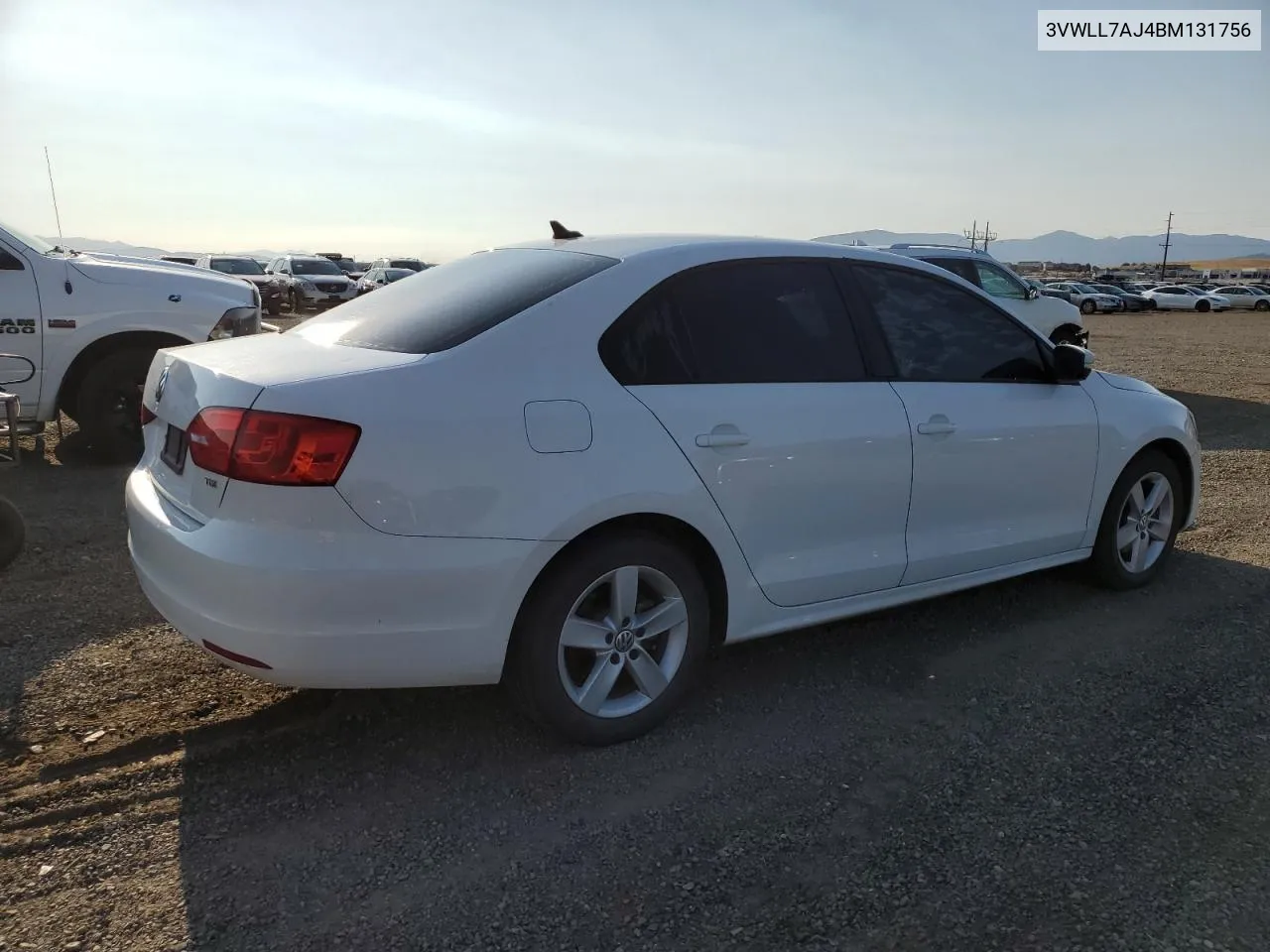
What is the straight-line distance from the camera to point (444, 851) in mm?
2682

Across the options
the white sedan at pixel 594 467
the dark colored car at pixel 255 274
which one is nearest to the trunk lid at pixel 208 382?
the white sedan at pixel 594 467

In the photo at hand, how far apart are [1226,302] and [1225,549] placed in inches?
2068

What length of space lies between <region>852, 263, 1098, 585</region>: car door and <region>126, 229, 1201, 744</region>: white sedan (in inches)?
0.5

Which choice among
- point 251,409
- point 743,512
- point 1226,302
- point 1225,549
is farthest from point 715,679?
point 1226,302

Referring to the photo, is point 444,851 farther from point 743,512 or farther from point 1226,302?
point 1226,302

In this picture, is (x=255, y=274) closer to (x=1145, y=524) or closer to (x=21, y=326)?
(x=21, y=326)

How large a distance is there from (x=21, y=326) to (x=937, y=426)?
5969 mm

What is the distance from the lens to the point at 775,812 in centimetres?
290

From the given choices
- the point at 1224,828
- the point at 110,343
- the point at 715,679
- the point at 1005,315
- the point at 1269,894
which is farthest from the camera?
the point at 110,343

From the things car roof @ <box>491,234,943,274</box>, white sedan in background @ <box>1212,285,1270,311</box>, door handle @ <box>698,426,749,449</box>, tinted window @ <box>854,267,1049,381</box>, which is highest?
car roof @ <box>491,234,943,274</box>

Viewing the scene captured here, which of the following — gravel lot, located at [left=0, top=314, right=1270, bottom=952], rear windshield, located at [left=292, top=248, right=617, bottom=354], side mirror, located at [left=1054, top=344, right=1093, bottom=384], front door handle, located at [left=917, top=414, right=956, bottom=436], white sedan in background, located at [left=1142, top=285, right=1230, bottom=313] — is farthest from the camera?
white sedan in background, located at [left=1142, top=285, right=1230, bottom=313]

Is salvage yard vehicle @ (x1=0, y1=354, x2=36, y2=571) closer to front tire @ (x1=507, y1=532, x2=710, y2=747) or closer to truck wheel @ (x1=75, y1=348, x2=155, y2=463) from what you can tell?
truck wheel @ (x1=75, y1=348, x2=155, y2=463)

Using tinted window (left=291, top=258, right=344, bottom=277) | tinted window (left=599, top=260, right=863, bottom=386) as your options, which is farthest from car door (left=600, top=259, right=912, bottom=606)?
tinted window (left=291, top=258, right=344, bottom=277)

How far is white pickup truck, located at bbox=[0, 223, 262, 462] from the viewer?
6535mm
